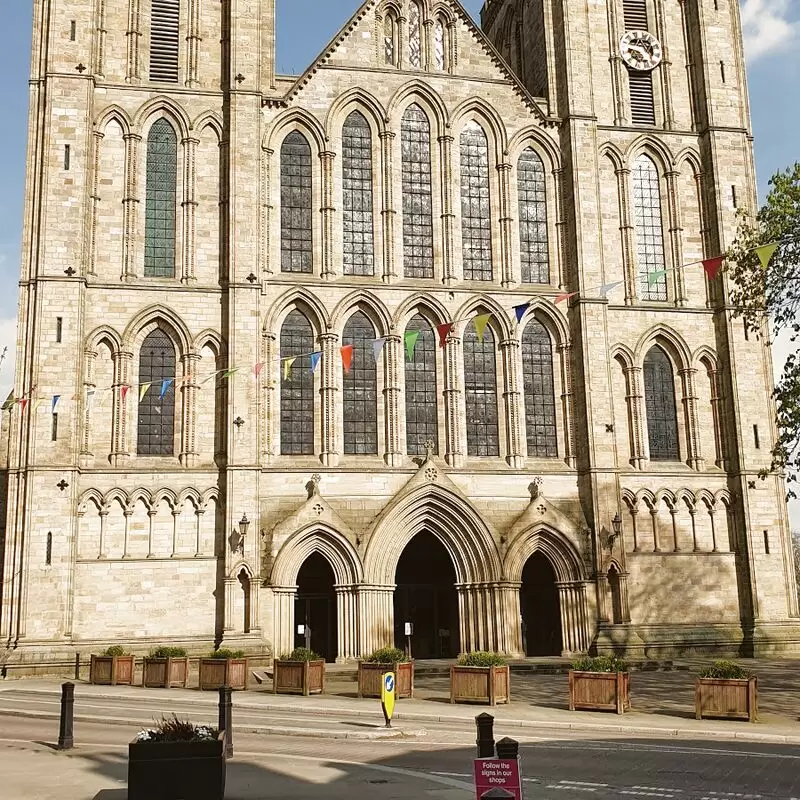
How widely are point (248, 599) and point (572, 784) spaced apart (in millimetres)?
18282

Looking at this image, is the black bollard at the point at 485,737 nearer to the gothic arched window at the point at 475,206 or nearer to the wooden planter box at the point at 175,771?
the wooden planter box at the point at 175,771

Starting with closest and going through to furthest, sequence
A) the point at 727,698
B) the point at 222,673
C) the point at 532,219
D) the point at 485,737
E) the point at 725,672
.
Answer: the point at 485,737, the point at 727,698, the point at 725,672, the point at 222,673, the point at 532,219

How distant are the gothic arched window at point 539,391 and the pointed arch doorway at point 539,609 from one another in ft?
12.0

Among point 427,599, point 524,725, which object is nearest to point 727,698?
point 524,725

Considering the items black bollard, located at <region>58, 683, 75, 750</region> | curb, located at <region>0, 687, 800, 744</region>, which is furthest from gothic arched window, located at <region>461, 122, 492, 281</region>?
black bollard, located at <region>58, 683, 75, 750</region>

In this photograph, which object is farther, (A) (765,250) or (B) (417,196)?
(B) (417,196)

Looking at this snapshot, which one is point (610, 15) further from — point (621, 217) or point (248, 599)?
point (248, 599)

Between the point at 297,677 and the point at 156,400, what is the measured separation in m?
11.4

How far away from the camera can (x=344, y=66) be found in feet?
113

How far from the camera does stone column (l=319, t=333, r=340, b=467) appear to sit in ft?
103

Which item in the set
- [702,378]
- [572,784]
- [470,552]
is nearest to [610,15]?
[702,378]

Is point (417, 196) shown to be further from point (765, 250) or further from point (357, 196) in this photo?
point (765, 250)

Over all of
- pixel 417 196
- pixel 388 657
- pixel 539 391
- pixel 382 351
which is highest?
pixel 417 196

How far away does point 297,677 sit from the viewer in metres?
23.3
